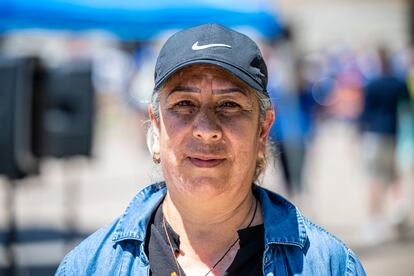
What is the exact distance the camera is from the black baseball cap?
77.0 inches

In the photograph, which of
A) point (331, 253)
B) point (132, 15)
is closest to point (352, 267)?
point (331, 253)

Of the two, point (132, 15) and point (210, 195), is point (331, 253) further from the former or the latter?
point (132, 15)

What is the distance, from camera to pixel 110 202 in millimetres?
9781

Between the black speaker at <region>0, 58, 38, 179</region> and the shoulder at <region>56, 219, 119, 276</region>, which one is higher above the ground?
the black speaker at <region>0, 58, 38, 179</region>

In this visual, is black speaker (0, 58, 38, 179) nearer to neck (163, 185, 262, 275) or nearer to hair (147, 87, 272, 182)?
hair (147, 87, 272, 182)

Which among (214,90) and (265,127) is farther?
(265,127)

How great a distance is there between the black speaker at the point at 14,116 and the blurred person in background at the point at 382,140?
13.4 ft

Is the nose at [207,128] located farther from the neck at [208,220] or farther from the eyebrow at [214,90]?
the neck at [208,220]

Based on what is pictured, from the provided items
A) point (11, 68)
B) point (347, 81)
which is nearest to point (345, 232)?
point (11, 68)

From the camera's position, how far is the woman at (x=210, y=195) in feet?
6.57

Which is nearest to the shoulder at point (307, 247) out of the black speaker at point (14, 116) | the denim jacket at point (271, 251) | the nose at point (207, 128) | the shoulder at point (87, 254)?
the denim jacket at point (271, 251)

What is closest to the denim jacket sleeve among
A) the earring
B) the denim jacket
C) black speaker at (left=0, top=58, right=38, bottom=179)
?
the denim jacket

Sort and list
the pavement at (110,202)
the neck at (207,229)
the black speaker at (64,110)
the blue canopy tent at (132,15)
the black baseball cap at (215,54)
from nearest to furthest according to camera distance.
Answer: the black baseball cap at (215,54)
the neck at (207,229)
the black speaker at (64,110)
the blue canopy tent at (132,15)
the pavement at (110,202)

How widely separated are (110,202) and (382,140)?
3.70m
